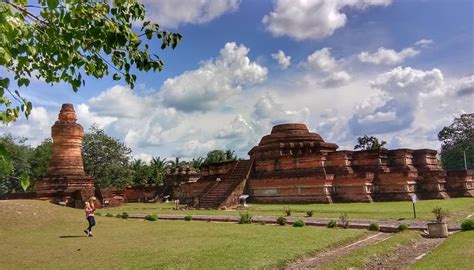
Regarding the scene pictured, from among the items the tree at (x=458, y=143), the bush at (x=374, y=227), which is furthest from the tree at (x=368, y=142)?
the bush at (x=374, y=227)

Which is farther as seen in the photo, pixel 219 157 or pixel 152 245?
pixel 219 157

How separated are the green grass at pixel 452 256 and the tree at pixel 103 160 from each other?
42.0 m

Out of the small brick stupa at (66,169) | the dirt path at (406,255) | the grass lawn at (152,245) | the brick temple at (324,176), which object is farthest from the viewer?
the small brick stupa at (66,169)

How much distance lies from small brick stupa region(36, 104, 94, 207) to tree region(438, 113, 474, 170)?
52.5 m

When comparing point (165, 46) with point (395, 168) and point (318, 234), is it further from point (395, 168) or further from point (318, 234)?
point (395, 168)

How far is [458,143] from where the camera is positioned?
6700cm

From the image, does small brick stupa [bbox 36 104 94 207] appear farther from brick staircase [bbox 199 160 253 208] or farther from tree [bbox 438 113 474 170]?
tree [bbox 438 113 474 170]

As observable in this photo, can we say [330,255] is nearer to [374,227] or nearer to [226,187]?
[374,227]

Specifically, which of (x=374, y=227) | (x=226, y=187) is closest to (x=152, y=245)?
(x=374, y=227)

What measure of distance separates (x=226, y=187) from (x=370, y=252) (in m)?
20.5

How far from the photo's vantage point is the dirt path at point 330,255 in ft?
34.7

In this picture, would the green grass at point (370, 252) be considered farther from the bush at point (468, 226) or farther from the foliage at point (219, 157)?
the foliage at point (219, 157)

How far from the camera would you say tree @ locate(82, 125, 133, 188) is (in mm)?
49438

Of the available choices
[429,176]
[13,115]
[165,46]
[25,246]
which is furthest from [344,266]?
[429,176]
